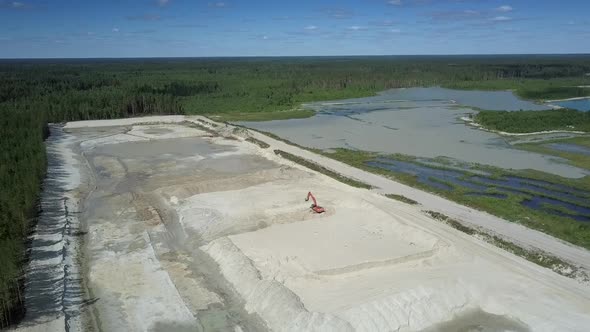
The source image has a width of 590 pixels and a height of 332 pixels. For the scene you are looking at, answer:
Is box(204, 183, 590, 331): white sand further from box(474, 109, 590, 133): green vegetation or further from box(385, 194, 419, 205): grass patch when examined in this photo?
box(474, 109, 590, 133): green vegetation

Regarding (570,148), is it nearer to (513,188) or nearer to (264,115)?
(513,188)

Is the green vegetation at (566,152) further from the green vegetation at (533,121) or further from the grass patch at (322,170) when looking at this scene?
the grass patch at (322,170)

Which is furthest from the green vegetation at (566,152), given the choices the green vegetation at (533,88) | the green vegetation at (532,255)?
the green vegetation at (533,88)

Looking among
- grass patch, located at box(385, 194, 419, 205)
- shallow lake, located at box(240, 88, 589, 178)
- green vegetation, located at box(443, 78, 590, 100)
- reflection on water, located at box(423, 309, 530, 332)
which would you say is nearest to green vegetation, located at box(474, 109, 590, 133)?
shallow lake, located at box(240, 88, 589, 178)

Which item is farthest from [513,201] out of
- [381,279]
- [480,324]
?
[480,324]

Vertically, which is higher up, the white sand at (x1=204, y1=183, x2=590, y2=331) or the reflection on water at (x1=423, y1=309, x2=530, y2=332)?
the white sand at (x1=204, y1=183, x2=590, y2=331)
